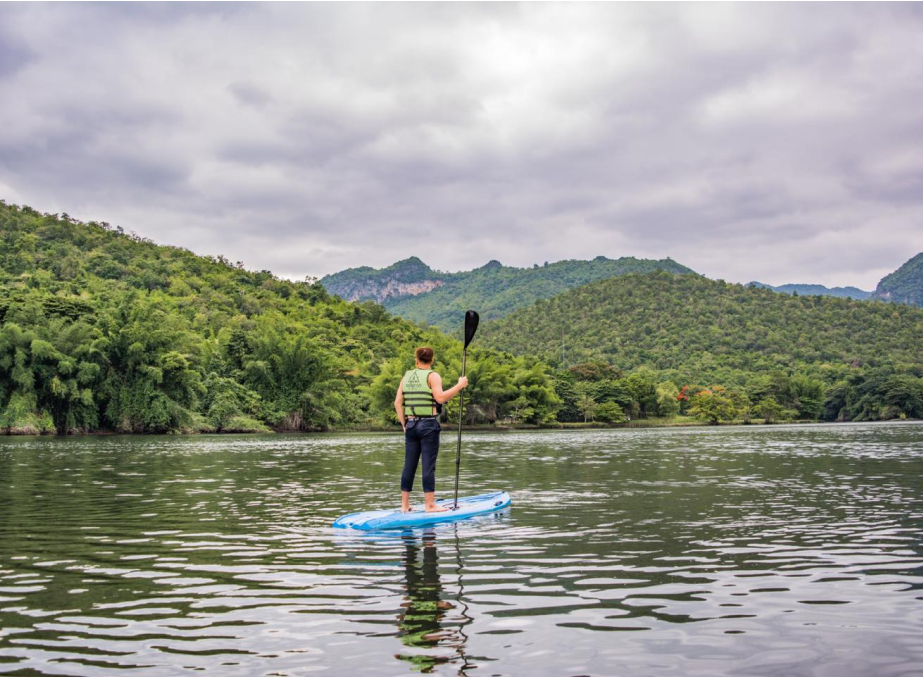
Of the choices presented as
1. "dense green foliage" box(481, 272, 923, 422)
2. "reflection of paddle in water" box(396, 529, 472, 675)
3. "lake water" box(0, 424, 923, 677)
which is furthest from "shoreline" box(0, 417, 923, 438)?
"reflection of paddle in water" box(396, 529, 472, 675)

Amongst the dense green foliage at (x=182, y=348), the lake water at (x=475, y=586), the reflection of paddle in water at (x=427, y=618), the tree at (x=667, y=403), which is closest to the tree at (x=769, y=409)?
the tree at (x=667, y=403)

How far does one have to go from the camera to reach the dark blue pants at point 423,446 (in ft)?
42.2

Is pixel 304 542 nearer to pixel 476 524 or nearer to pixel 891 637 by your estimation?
pixel 476 524

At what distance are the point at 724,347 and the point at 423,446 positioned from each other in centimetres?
15093

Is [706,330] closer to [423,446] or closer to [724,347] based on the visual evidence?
[724,347]

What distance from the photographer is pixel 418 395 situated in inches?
507

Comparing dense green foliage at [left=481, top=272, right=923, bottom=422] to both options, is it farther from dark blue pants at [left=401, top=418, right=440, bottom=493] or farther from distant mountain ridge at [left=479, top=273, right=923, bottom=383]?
dark blue pants at [left=401, top=418, right=440, bottom=493]

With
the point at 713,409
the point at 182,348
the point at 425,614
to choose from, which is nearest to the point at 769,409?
the point at 713,409

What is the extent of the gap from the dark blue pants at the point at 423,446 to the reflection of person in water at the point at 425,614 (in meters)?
2.06

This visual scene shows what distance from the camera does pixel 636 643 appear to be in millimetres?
6496

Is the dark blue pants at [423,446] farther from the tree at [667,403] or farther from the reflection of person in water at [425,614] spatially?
the tree at [667,403]

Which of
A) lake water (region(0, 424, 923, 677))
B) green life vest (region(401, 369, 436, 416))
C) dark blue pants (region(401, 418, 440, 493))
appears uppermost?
green life vest (region(401, 369, 436, 416))

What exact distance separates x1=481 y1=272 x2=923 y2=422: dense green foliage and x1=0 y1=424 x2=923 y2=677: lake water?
97.7m

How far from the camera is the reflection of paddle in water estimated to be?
6164 mm
